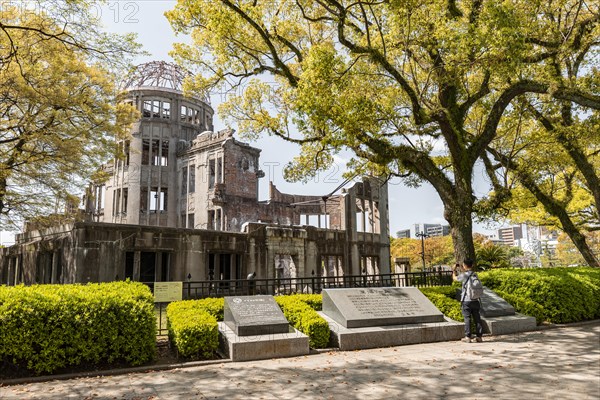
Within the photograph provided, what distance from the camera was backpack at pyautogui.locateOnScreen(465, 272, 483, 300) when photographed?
9.88 metres

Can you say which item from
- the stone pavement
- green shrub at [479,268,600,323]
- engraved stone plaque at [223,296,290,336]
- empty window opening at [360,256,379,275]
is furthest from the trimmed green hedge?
empty window opening at [360,256,379,275]

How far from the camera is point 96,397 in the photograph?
5961 millimetres

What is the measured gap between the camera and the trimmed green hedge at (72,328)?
23.4ft

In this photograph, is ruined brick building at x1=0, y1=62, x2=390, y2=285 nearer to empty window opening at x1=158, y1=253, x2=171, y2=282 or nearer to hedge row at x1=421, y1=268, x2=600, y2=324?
empty window opening at x1=158, y1=253, x2=171, y2=282

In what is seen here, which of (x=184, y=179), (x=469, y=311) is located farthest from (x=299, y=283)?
(x=184, y=179)

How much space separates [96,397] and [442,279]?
518 inches

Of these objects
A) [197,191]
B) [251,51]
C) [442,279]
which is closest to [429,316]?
[442,279]

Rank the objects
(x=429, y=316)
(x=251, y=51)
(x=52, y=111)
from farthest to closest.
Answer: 1. (x=52, y=111)
2. (x=251, y=51)
3. (x=429, y=316)

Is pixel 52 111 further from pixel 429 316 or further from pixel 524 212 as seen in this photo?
pixel 524 212

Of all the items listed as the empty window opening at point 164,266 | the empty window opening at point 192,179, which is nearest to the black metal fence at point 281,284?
the empty window opening at point 164,266

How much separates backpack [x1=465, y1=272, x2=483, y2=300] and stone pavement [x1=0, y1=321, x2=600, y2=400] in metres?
1.32

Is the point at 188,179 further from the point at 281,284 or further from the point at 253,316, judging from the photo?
the point at 253,316

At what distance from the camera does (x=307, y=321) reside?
31.6 feet

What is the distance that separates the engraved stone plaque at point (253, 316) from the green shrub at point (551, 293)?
721 centimetres
